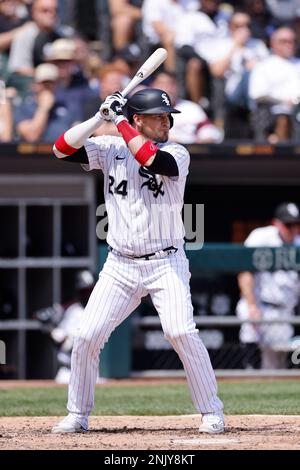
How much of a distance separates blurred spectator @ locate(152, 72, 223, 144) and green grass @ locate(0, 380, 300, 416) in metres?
2.48

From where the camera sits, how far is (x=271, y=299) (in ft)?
33.4

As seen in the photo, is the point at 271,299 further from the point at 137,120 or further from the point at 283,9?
the point at 137,120

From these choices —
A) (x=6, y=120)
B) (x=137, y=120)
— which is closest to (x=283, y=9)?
(x=6, y=120)

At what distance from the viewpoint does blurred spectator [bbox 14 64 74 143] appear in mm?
10586

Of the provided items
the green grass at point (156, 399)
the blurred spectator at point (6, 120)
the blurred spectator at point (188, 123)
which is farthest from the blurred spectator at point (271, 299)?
the blurred spectator at point (6, 120)

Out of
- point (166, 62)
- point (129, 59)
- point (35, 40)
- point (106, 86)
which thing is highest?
point (35, 40)

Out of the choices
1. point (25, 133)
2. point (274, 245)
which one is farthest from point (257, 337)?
→ point (25, 133)

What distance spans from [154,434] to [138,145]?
1426 millimetres

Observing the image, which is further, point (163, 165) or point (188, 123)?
point (188, 123)

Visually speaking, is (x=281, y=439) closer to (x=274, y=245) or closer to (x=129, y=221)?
(x=129, y=221)

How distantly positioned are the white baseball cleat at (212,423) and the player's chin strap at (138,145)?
49.7 inches

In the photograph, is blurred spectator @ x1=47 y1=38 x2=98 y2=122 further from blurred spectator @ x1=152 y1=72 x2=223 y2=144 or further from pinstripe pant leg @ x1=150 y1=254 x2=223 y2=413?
pinstripe pant leg @ x1=150 y1=254 x2=223 y2=413

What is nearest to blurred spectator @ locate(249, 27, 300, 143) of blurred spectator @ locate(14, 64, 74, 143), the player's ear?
blurred spectator @ locate(14, 64, 74, 143)

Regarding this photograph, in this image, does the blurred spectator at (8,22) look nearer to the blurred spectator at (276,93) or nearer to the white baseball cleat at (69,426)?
the blurred spectator at (276,93)
